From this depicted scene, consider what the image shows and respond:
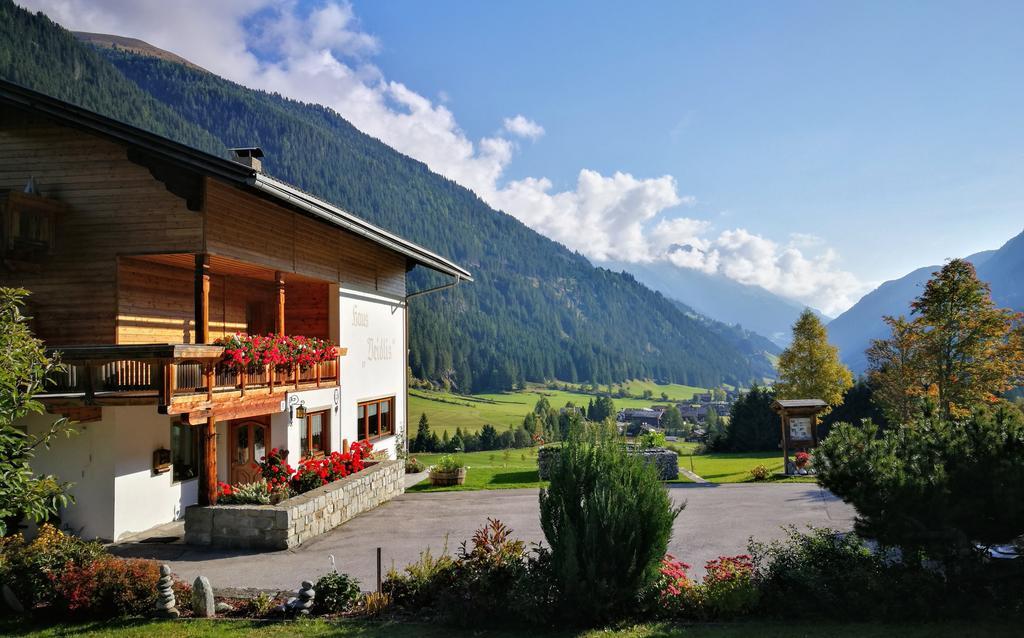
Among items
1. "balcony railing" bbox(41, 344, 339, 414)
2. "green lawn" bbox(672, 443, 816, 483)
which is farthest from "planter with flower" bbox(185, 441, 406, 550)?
"green lawn" bbox(672, 443, 816, 483)

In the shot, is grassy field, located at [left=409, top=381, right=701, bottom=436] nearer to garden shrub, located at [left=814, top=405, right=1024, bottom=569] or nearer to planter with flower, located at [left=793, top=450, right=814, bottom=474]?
planter with flower, located at [left=793, top=450, right=814, bottom=474]

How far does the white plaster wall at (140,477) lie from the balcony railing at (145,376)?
1110 millimetres

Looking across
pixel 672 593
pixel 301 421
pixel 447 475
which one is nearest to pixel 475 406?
pixel 447 475

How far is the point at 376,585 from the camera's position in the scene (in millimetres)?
10641

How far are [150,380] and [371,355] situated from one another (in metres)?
10.1

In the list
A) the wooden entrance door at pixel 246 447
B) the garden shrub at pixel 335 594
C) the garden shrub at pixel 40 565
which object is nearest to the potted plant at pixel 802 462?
the wooden entrance door at pixel 246 447

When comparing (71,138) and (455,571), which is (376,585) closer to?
(455,571)

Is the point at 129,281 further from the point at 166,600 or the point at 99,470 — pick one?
the point at 166,600

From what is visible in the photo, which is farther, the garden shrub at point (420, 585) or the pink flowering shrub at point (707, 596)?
the garden shrub at point (420, 585)

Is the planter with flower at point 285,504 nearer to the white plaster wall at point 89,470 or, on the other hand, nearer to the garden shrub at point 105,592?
the white plaster wall at point 89,470

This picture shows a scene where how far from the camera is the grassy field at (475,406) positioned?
89.4 m

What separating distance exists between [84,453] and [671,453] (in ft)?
56.7

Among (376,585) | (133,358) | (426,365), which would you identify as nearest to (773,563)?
(376,585)

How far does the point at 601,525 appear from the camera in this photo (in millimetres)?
8320
